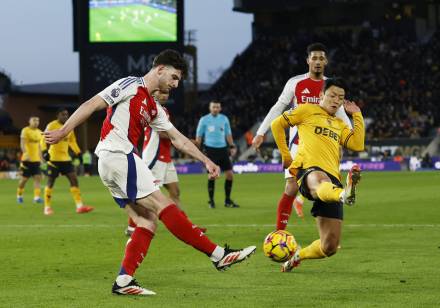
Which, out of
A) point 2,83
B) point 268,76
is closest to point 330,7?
point 268,76

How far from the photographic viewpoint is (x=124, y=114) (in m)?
8.08

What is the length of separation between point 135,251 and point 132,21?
40.6 m

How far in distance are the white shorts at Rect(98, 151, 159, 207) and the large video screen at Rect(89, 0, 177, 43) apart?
39.8m

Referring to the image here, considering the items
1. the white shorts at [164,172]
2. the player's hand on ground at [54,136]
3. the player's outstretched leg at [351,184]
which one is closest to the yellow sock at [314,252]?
the player's outstretched leg at [351,184]

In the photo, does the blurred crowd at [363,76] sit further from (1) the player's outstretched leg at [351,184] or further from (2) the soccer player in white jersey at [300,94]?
(1) the player's outstretched leg at [351,184]

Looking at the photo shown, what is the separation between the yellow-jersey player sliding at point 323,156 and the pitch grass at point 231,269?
35 cm

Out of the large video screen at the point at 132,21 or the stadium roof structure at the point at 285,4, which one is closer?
the large video screen at the point at 132,21

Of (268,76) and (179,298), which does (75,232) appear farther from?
(268,76)

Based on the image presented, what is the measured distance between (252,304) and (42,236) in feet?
24.4

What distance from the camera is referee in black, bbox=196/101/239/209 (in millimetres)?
20906

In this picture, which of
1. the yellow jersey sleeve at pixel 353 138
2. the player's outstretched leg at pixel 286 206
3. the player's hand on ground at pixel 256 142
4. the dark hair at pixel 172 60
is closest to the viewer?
the dark hair at pixel 172 60

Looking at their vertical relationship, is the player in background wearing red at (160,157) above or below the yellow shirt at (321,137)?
below

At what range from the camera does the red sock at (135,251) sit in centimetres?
810

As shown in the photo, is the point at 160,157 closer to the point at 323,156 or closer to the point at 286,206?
the point at 286,206
